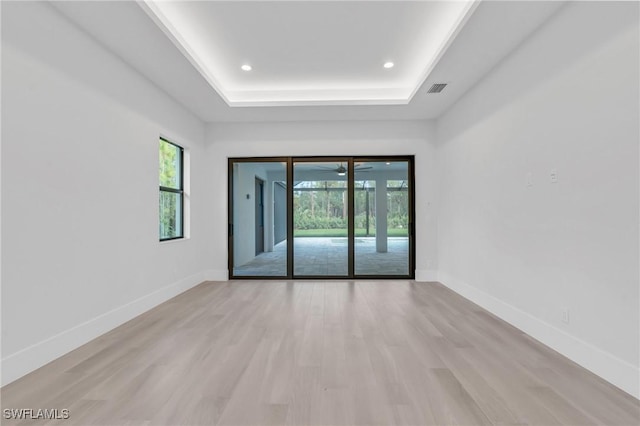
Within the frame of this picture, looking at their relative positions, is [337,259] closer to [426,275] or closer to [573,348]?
[426,275]

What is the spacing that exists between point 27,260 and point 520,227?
14.0ft

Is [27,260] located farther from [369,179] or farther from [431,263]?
[431,263]

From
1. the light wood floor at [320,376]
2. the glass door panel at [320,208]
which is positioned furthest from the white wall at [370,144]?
the light wood floor at [320,376]

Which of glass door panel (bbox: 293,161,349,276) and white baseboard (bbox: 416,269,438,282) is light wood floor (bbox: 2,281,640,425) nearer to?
white baseboard (bbox: 416,269,438,282)

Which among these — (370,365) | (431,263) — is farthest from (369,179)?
(370,365)

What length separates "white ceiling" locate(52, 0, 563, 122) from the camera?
2.64 metres

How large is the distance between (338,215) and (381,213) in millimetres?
827

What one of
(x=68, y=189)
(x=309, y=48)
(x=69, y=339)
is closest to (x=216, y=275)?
(x=69, y=339)

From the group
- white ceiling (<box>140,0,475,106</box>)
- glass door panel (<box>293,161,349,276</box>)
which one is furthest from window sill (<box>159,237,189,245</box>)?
white ceiling (<box>140,0,475,106</box>)

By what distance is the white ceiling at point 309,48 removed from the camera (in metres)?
2.64

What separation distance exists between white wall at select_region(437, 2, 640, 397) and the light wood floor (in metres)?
0.31

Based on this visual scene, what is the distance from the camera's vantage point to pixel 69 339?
251 centimetres

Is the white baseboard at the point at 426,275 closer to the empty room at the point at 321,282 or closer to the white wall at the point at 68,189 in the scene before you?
the empty room at the point at 321,282

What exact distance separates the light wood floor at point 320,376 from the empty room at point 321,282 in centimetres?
2
